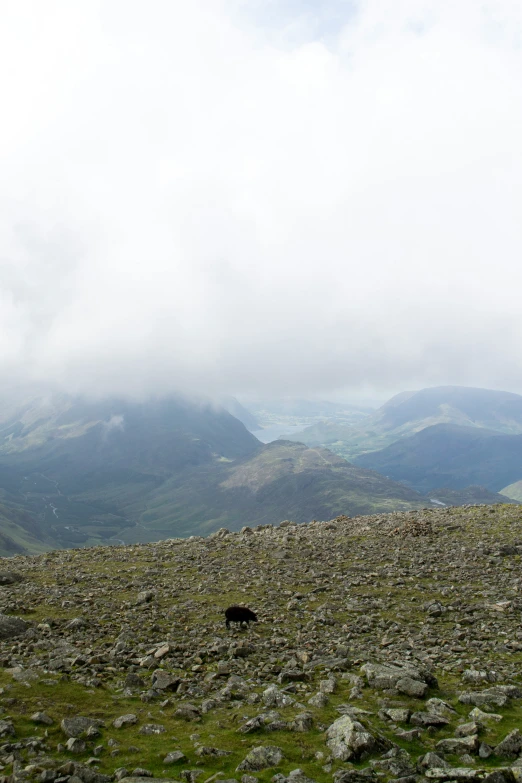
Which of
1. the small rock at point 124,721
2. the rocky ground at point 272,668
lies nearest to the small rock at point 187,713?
the rocky ground at point 272,668

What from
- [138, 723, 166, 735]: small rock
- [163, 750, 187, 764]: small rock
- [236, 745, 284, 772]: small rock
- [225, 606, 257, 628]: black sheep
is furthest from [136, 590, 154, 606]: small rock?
[236, 745, 284, 772]: small rock

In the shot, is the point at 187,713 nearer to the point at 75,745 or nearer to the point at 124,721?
the point at 124,721

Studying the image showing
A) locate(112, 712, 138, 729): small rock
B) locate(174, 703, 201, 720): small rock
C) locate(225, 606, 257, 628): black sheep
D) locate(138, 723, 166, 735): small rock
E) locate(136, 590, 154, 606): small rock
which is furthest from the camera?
locate(136, 590, 154, 606): small rock

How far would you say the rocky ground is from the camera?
35.6 feet

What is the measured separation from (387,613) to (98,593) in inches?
571

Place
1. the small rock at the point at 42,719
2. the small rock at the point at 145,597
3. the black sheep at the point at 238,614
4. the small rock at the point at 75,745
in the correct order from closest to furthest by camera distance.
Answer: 1. the small rock at the point at 75,745
2. the small rock at the point at 42,719
3. the black sheep at the point at 238,614
4. the small rock at the point at 145,597

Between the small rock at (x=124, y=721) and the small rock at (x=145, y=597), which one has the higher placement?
the small rock at (x=124, y=721)

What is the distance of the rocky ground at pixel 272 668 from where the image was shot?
1086cm

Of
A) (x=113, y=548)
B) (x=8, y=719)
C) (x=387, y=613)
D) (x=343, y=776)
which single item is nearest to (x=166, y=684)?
(x=8, y=719)

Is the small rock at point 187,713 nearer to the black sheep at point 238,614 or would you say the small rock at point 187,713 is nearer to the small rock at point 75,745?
the small rock at point 75,745

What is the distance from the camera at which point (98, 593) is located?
82.6ft

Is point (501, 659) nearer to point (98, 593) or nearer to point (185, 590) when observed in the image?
point (185, 590)

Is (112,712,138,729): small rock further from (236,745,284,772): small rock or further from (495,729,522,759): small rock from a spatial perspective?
(495,729,522,759): small rock

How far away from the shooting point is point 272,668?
16.6 m
